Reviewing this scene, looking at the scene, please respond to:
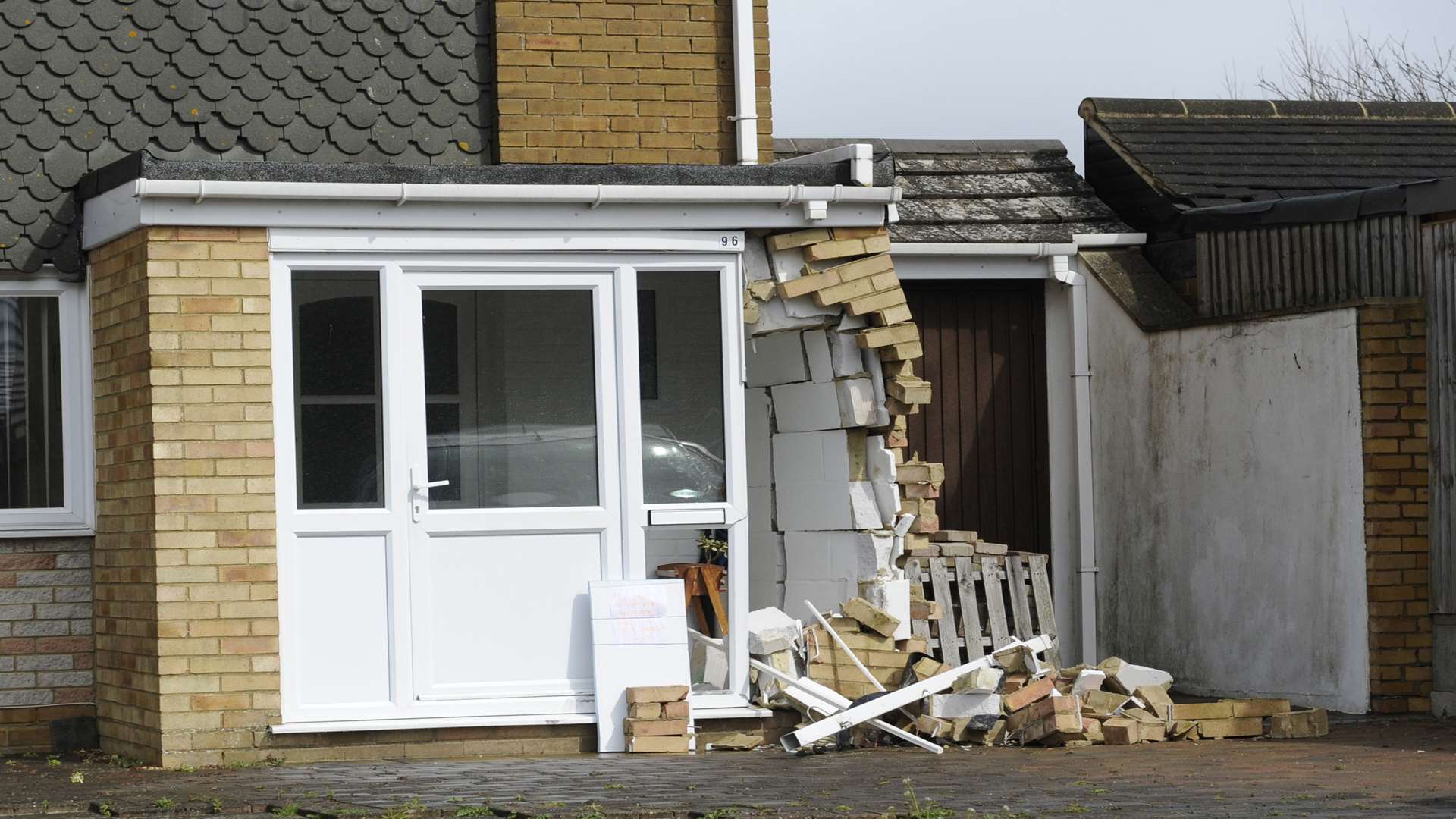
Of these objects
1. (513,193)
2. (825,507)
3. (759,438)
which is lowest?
(825,507)

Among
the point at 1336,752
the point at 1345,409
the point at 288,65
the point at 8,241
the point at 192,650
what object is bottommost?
the point at 1336,752

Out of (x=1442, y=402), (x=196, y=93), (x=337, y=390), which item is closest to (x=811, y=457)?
(x=337, y=390)

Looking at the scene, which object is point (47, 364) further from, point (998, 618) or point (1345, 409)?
point (1345, 409)

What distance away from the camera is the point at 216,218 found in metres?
8.49

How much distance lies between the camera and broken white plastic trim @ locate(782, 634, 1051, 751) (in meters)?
8.55

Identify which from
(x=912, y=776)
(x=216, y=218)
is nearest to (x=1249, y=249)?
(x=912, y=776)

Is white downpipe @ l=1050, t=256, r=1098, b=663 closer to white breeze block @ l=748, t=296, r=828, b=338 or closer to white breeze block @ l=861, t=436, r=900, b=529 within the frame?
white breeze block @ l=861, t=436, r=900, b=529

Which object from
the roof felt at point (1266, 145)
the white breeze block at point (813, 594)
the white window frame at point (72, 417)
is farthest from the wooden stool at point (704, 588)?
the roof felt at point (1266, 145)

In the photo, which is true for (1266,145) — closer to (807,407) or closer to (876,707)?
(807,407)

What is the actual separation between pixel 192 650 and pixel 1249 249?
660 centimetres

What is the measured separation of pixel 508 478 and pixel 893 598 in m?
2.04

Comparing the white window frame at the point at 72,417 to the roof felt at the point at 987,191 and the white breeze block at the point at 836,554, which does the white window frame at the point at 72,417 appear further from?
the roof felt at the point at 987,191

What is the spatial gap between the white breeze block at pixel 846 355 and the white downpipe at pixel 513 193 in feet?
2.32

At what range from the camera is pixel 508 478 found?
29.2 feet
